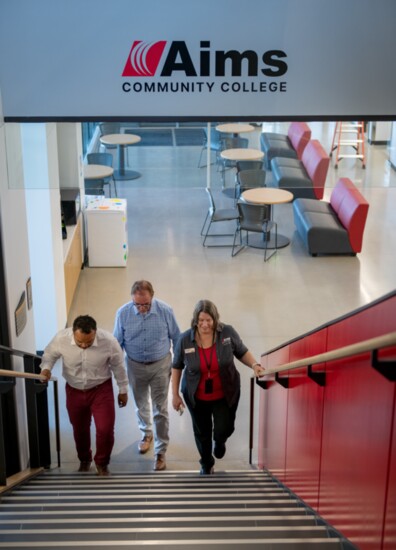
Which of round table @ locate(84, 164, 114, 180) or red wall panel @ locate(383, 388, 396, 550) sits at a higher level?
round table @ locate(84, 164, 114, 180)

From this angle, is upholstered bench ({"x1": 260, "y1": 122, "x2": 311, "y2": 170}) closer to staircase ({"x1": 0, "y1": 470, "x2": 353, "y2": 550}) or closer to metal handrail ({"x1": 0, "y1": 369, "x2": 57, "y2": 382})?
metal handrail ({"x1": 0, "y1": 369, "x2": 57, "y2": 382})

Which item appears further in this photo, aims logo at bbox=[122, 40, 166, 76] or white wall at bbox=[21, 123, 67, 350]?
white wall at bbox=[21, 123, 67, 350]

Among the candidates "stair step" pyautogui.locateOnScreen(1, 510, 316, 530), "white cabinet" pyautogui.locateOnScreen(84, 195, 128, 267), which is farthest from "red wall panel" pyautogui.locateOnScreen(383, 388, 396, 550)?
"white cabinet" pyautogui.locateOnScreen(84, 195, 128, 267)

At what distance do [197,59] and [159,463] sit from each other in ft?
11.3

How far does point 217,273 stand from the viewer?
1142 centimetres

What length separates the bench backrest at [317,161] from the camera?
653cm

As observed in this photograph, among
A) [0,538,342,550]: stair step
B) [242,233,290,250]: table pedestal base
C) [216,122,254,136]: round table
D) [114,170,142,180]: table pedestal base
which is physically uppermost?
[216,122,254,136]: round table

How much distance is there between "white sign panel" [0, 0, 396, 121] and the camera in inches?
233

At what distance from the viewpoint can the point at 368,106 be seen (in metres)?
6.25

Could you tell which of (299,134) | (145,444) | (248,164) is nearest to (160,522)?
(145,444)

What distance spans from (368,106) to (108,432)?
131 inches

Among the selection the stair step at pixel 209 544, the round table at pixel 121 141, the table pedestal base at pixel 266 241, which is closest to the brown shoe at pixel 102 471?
the stair step at pixel 209 544

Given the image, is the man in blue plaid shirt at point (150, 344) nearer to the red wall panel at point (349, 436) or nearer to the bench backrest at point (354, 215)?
the red wall panel at point (349, 436)

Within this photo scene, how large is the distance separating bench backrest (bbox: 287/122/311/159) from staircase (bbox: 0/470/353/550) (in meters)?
3.00
